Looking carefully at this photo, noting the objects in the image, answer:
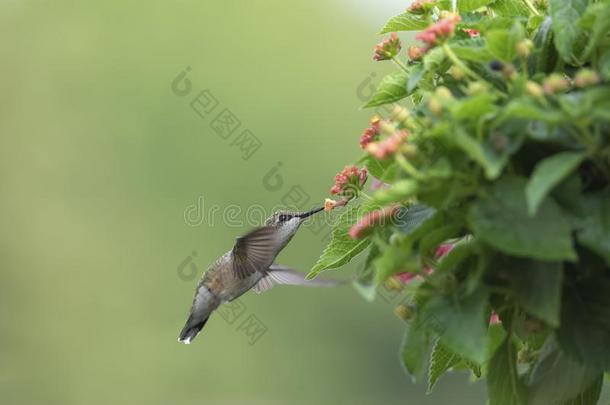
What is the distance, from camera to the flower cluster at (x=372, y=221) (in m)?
1.65

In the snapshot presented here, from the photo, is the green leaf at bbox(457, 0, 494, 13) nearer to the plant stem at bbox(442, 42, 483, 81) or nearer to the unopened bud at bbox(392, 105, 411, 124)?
the plant stem at bbox(442, 42, 483, 81)

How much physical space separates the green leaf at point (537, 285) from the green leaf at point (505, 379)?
0.29 meters

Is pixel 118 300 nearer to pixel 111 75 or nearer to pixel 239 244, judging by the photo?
pixel 111 75

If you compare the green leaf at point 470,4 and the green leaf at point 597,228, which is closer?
the green leaf at point 597,228

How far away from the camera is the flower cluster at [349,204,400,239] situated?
165 centimetres

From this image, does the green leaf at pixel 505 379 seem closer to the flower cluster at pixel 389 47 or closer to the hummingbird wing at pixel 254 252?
the flower cluster at pixel 389 47

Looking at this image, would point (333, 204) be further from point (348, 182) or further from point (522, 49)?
point (522, 49)

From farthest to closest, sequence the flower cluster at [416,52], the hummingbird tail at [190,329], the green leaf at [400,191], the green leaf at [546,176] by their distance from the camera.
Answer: the hummingbird tail at [190,329], the flower cluster at [416,52], the green leaf at [400,191], the green leaf at [546,176]

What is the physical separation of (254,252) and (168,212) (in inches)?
383

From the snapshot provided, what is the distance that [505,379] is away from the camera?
1.67 metres

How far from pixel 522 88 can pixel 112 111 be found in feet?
39.9

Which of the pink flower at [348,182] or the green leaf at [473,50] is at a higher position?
the green leaf at [473,50]

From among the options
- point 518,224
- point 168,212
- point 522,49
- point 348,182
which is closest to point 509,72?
point 522,49

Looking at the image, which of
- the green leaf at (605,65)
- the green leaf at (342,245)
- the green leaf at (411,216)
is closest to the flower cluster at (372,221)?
the green leaf at (411,216)
